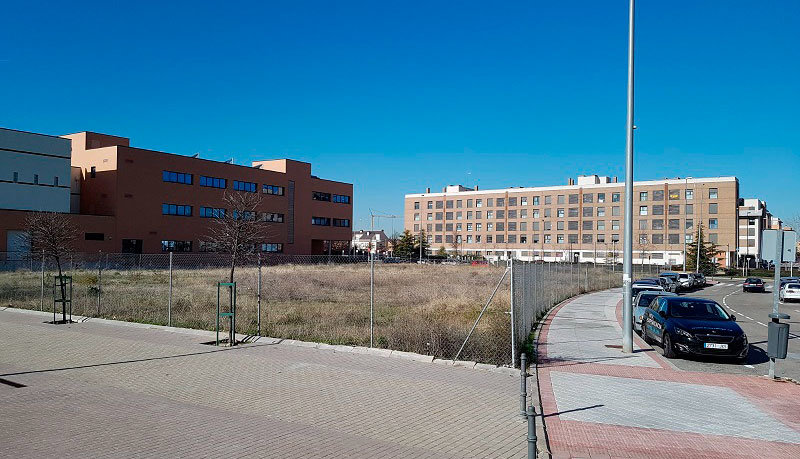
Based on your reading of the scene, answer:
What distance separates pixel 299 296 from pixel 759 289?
38357 millimetres

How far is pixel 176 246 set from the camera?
199ft

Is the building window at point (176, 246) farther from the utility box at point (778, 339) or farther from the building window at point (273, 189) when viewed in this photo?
the utility box at point (778, 339)

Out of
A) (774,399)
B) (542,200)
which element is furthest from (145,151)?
(542,200)

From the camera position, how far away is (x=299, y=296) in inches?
1029

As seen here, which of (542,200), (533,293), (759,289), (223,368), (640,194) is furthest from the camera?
(542,200)

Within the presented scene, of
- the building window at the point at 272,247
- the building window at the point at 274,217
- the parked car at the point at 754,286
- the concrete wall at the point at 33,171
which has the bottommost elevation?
the parked car at the point at 754,286

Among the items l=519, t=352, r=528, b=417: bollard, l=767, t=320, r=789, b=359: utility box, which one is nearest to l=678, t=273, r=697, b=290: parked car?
l=767, t=320, r=789, b=359: utility box

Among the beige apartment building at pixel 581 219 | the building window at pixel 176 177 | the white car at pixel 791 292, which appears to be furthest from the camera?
the beige apartment building at pixel 581 219

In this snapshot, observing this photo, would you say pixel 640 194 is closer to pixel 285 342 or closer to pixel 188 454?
pixel 285 342

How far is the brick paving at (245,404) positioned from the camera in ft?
22.0

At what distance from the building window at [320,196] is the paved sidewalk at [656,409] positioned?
6933cm

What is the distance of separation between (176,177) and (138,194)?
5369 millimetres

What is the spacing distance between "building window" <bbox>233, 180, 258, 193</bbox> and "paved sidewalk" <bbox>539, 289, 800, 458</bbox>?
59.7 m

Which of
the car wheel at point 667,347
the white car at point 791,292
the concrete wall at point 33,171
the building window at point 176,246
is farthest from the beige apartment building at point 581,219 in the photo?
the car wheel at point 667,347
